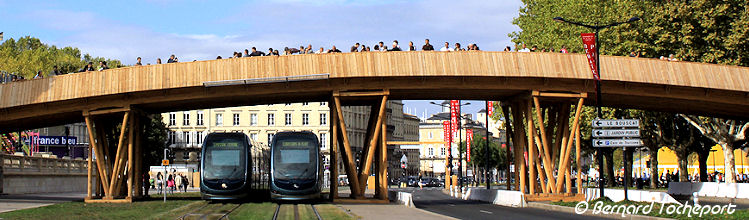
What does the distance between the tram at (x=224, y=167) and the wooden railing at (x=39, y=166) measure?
566 inches

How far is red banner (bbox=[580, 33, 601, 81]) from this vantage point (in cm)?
3569

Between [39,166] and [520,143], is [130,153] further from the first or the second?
[520,143]

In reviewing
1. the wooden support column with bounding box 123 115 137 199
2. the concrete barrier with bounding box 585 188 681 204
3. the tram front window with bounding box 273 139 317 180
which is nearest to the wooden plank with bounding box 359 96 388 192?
the tram front window with bounding box 273 139 317 180

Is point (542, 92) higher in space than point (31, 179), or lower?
higher

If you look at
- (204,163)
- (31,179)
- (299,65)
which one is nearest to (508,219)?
(299,65)

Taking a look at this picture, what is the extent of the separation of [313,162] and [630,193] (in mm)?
13118

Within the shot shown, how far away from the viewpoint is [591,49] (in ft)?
118

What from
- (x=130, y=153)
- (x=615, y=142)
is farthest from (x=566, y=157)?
(x=130, y=153)

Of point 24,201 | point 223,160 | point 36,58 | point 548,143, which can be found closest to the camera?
point 223,160

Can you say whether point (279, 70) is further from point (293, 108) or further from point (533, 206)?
point (293, 108)

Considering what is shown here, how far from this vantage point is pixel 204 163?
39.8 metres

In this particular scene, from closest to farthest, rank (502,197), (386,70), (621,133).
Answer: (621,133) < (386,70) < (502,197)

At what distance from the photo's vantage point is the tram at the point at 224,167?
39.7 meters

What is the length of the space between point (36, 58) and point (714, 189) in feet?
234
